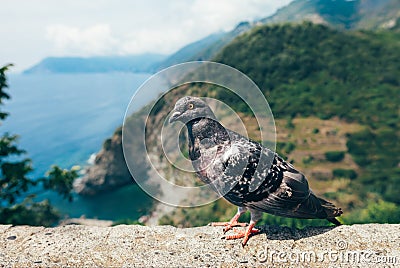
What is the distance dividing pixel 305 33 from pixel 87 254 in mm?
68603

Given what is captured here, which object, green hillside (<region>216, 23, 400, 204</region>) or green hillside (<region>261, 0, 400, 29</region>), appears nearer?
green hillside (<region>216, 23, 400, 204</region>)

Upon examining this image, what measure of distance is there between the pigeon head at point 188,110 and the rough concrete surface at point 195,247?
2.23 metres

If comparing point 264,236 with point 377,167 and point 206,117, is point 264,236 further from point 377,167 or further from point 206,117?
point 377,167

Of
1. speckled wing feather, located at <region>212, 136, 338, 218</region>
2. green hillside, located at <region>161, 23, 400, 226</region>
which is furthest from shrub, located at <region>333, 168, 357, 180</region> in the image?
speckled wing feather, located at <region>212, 136, 338, 218</region>

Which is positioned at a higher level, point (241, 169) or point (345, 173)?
point (241, 169)

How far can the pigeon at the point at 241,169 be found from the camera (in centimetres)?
486

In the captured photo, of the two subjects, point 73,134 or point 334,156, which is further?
point 73,134

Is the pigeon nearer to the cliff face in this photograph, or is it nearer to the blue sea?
the blue sea

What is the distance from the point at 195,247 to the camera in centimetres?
531
